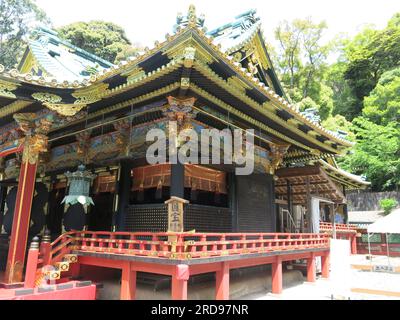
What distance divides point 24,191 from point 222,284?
5.71 metres

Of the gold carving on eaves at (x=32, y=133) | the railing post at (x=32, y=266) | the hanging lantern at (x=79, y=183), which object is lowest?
the railing post at (x=32, y=266)

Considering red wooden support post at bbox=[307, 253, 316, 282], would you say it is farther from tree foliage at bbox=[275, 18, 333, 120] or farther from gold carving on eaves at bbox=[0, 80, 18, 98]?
tree foliage at bbox=[275, 18, 333, 120]

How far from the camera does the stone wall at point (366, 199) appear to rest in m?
32.5

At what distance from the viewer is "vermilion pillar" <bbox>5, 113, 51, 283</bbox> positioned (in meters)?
8.12

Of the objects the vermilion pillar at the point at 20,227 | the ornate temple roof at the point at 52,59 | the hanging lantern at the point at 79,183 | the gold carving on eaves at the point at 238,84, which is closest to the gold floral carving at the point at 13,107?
the vermilion pillar at the point at 20,227

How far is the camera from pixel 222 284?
8.06 meters

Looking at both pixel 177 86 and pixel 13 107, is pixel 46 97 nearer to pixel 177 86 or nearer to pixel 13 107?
pixel 13 107

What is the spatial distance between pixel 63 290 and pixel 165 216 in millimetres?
3185

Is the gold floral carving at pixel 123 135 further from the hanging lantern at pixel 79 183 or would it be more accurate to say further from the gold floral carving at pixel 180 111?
the gold floral carving at pixel 180 111

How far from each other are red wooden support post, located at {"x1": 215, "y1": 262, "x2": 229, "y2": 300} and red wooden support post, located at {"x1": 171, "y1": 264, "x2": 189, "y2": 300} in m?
1.49

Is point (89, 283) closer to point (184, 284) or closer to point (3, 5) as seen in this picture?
point (184, 284)

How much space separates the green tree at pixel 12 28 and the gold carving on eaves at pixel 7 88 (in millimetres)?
40592
